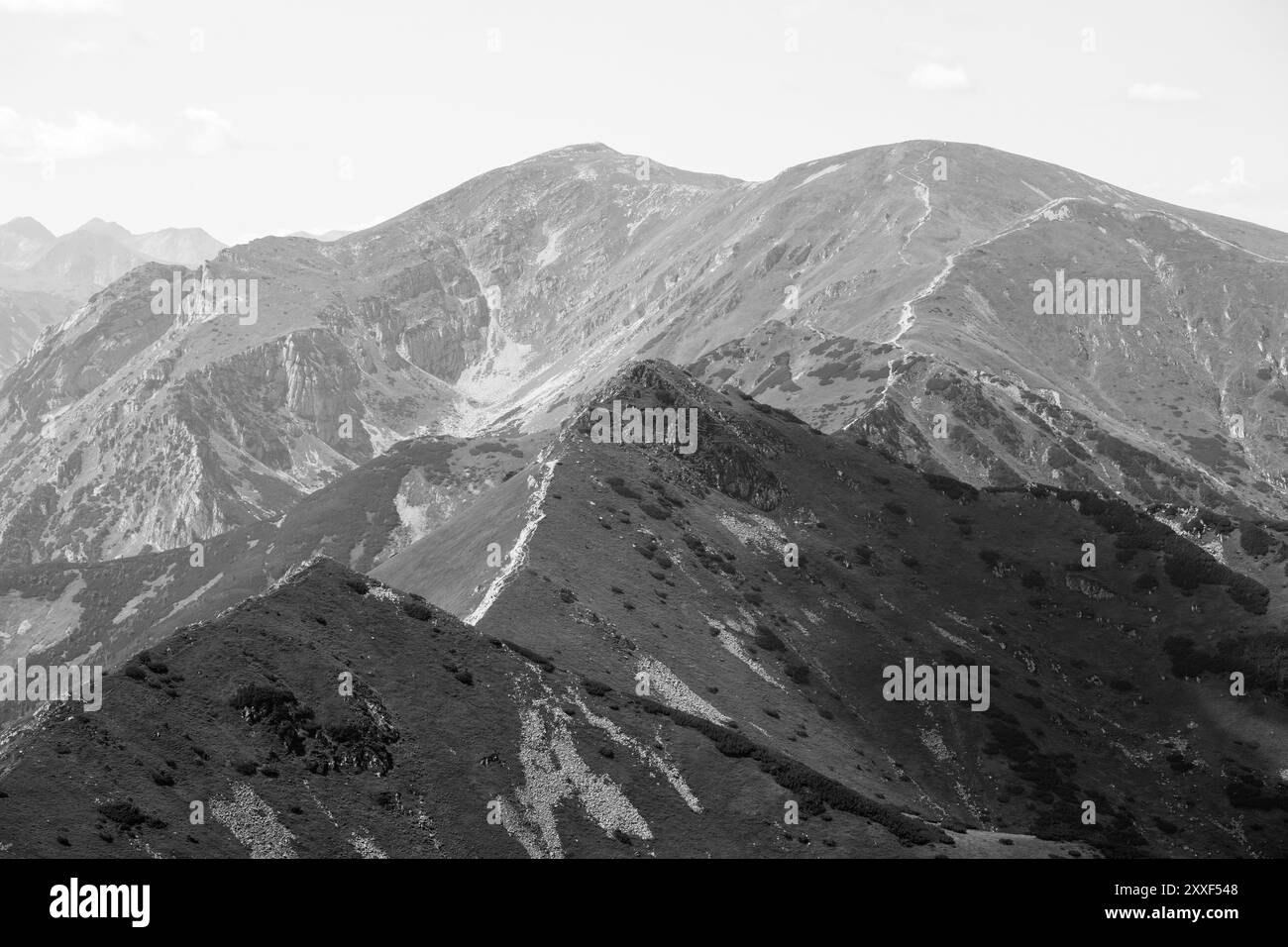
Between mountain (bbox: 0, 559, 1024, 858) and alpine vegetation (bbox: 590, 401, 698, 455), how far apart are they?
67.1m

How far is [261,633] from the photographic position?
75.4 metres

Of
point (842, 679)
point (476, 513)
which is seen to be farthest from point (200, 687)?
point (476, 513)

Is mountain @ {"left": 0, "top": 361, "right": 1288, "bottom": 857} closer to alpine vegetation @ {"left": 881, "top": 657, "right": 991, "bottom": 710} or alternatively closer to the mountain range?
the mountain range

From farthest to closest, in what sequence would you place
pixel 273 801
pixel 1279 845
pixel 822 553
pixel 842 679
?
pixel 822 553 < pixel 842 679 < pixel 1279 845 < pixel 273 801

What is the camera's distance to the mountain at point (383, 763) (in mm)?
60594

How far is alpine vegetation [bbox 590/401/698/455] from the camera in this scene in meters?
152

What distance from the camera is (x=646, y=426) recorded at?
6137 inches

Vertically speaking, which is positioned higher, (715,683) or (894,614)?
(894,614)

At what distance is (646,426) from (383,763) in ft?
292

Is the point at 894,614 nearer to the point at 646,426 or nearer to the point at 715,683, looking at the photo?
the point at 715,683

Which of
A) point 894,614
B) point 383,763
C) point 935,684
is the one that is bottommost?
point 935,684

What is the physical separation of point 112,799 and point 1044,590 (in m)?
118

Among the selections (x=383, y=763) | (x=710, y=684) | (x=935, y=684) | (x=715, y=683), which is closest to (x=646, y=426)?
(x=935, y=684)
